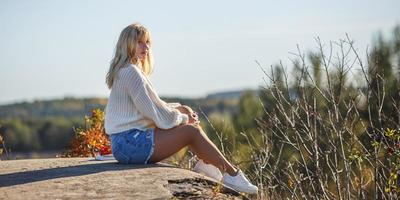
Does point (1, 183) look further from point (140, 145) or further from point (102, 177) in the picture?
point (140, 145)

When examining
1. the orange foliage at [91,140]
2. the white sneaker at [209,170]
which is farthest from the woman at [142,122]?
the orange foliage at [91,140]

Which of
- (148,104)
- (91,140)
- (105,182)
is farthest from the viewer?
Answer: (91,140)

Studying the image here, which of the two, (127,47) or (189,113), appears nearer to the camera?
(127,47)

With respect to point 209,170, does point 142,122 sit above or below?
above

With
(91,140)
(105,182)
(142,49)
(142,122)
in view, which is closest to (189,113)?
(142,122)

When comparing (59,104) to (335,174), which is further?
(59,104)

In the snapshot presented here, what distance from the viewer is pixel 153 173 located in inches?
256

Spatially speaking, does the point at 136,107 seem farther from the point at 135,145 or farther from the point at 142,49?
the point at 142,49

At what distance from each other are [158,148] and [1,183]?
128cm

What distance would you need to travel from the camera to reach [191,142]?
6812 mm

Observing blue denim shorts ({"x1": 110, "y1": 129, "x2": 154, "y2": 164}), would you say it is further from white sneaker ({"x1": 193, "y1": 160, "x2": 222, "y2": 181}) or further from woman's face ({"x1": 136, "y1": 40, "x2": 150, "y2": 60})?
woman's face ({"x1": 136, "y1": 40, "x2": 150, "y2": 60})

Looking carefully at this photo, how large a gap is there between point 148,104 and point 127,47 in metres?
0.51

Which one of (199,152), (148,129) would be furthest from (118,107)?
(199,152)

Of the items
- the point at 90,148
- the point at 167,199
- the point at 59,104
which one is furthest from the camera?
the point at 59,104
